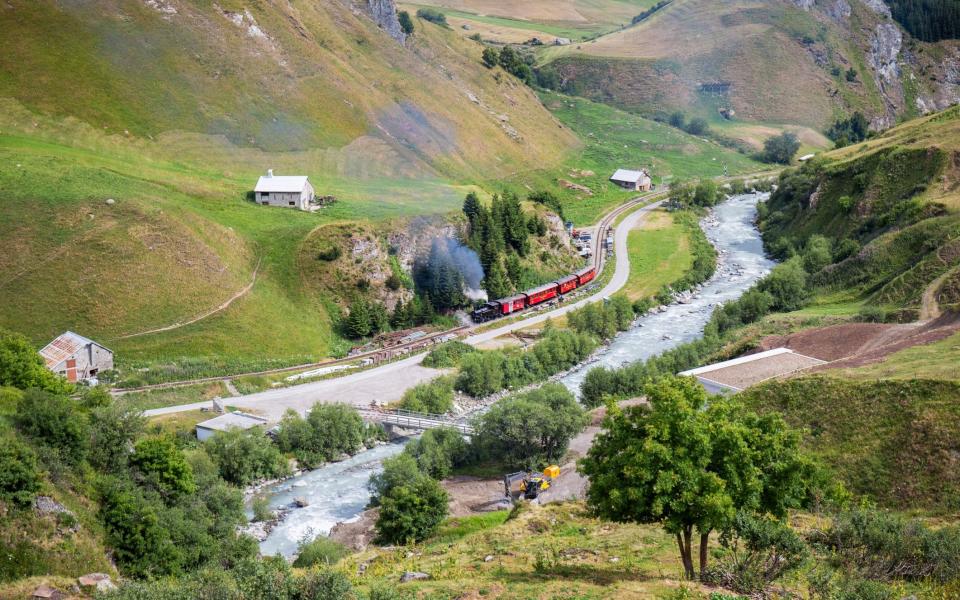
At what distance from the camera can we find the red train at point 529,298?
105 meters

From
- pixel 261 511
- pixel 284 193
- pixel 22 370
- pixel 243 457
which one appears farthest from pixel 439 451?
pixel 284 193

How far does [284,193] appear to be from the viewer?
367ft

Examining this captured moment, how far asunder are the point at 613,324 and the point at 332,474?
44510mm

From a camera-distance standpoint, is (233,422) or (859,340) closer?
(233,422)

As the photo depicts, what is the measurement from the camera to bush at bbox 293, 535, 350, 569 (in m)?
50.2

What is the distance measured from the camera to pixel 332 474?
69875 millimetres

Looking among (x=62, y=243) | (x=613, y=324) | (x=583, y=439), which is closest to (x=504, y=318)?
(x=613, y=324)

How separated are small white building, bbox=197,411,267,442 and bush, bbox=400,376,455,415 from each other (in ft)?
42.3

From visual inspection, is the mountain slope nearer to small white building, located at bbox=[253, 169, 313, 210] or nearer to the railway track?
small white building, located at bbox=[253, 169, 313, 210]

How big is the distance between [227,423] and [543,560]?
40.7 meters

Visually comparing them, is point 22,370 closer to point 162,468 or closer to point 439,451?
point 162,468

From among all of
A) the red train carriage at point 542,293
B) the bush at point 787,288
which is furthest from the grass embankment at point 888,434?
the red train carriage at point 542,293

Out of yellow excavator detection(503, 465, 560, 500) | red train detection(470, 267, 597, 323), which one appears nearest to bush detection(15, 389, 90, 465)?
yellow excavator detection(503, 465, 560, 500)

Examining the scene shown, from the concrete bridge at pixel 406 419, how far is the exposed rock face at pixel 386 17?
11568 centimetres
